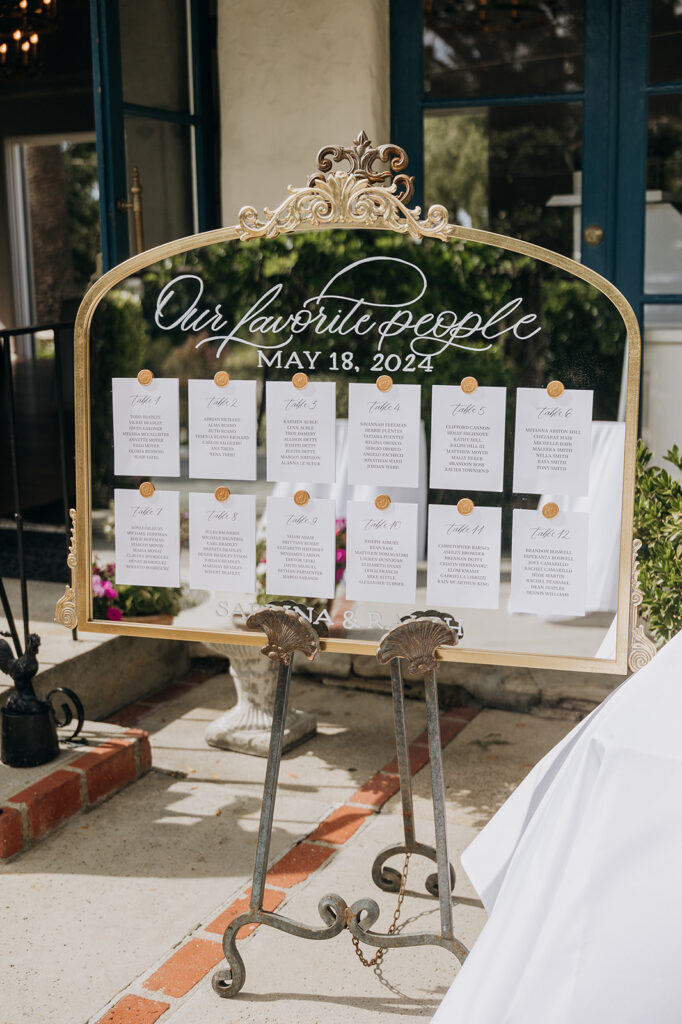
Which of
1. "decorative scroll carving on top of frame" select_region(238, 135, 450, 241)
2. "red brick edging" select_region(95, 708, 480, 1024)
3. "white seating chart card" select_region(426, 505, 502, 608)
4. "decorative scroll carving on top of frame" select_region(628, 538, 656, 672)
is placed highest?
"decorative scroll carving on top of frame" select_region(238, 135, 450, 241)

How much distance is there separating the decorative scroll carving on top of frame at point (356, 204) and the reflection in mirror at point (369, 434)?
0.03m

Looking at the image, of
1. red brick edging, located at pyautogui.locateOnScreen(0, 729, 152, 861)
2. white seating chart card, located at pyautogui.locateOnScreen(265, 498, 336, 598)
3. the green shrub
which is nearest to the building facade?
the green shrub

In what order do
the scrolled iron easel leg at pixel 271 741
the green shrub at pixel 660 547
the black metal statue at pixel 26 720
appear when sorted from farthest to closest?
1. the black metal statue at pixel 26 720
2. the green shrub at pixel 660 547
3. the scrolled iron easel leg at pixel 271 741

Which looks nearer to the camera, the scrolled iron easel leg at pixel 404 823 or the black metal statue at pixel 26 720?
the scrolled iron easel leg at pixel 404 823

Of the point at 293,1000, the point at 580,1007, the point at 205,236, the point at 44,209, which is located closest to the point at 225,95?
the point at 205,236

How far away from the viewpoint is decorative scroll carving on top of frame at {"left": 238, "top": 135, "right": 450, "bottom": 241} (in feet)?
7.00

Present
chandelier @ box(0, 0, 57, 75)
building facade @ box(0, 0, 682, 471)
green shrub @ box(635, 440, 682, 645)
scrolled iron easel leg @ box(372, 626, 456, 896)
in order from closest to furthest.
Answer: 1. scrolled iron easel leg @ box(372, 626, 456, 896)
2. green shrub @ box(635, 440, 682, 645)
3. building facade @ box(0, 0, 682, 471)
4. chandelier @ box(0, 0, 57, 75)

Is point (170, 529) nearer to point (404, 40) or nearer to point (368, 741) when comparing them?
point (368, 741)

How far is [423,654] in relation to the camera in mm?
2166

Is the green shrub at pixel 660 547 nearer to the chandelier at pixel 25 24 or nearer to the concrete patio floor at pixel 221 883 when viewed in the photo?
the concrete patio floor at pixel 221 883

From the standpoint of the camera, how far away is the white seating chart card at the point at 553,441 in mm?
2104

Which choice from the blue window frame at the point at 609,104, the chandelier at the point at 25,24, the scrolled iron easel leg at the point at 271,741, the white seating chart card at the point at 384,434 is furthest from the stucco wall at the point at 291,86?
the chandelier at the point at 25,24

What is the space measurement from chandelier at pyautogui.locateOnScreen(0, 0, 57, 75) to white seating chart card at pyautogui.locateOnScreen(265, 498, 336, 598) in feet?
16.4

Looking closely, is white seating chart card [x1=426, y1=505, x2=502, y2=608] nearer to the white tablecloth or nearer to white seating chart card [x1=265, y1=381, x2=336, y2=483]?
white seating chart card [x1=265, y1=381, x2=336, y2=483]
